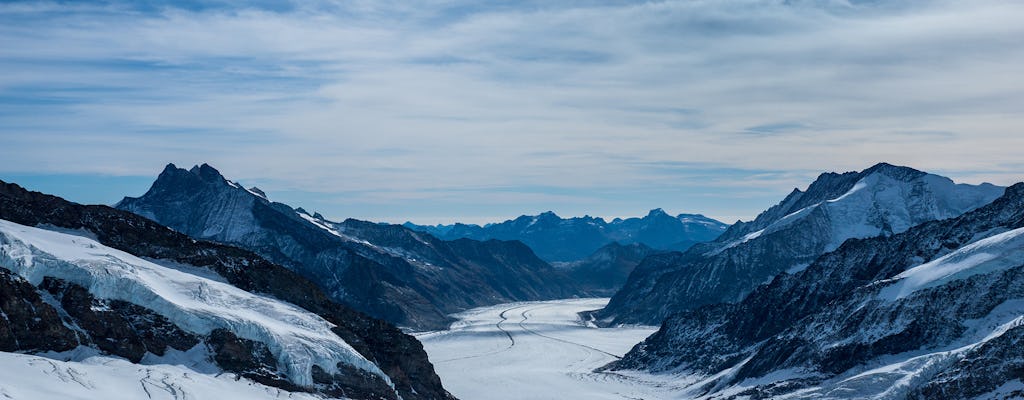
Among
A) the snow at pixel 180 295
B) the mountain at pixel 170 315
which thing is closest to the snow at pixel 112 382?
the mountain at pixel 170 315

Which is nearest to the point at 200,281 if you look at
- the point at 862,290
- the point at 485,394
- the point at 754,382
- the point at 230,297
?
the point at 230,297

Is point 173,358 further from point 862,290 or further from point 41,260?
point 862,290

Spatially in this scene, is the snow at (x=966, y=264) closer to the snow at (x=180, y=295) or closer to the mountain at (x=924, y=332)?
the mountain at (x=924, y=332)

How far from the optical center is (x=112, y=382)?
100125mm

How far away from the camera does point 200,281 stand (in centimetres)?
13050

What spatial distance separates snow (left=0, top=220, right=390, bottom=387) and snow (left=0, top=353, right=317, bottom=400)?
328 inches

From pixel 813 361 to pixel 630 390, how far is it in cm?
4847

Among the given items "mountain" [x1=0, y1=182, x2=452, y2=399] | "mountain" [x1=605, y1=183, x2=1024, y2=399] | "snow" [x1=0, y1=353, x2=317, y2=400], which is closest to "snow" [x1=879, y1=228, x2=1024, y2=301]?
"mountain" [x1=605, y1=183, x2=1024, y2=399]

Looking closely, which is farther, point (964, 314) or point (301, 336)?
point (964, 314)

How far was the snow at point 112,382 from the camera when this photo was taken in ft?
296

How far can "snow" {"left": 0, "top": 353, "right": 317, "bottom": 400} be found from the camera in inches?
3551

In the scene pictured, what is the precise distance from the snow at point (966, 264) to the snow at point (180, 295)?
87985 mm

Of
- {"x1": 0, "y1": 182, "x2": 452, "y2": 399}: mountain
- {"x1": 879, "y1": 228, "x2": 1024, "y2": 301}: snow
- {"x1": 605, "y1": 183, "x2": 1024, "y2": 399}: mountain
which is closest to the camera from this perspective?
{"x1": 0, "y1": 182, "x2": 452, "y2": 399}: mountain

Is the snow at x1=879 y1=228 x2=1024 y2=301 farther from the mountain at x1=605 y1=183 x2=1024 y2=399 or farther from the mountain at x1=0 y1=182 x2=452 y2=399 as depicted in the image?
the mountain at x1=0 y1=182 x2=452 y2=399
